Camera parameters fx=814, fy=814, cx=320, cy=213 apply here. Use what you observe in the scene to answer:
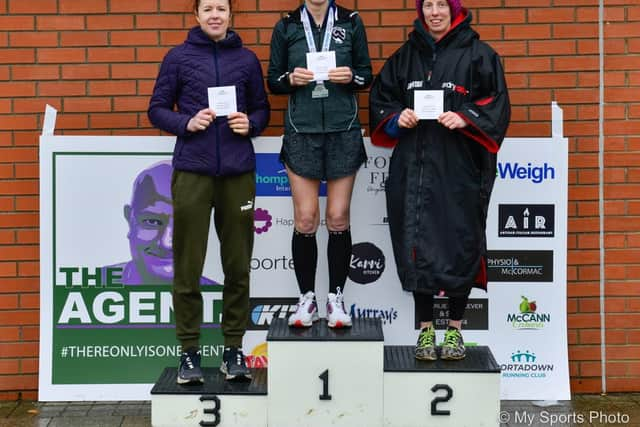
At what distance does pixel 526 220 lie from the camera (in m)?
4.79

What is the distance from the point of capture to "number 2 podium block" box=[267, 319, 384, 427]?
4145 mm

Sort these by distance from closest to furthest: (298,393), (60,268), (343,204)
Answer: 1. (298,393)
2. (343,204)
3. (60,268)

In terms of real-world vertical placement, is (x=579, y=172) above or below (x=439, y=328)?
above

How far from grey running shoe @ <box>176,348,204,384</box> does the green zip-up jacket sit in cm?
129

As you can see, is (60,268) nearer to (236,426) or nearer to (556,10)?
(236,426)

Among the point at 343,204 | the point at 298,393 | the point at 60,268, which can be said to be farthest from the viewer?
the point at 60,268

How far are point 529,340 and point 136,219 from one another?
244 cm

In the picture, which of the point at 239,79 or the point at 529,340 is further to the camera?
the point at 529,340

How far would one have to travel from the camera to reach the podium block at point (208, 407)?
13.6 feet

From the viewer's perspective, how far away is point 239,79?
424 centimetres

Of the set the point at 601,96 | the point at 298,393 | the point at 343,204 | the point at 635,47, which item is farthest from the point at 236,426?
the point at 635,47

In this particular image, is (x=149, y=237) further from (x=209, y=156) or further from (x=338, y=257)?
(x=338, y=257)

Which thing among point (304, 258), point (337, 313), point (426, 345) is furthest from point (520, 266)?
point (304, 258)

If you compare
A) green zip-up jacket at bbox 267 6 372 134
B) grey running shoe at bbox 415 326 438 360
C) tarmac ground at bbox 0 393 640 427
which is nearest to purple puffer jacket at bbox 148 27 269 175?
green zip-up jacket at bbox 267 6 372 134
